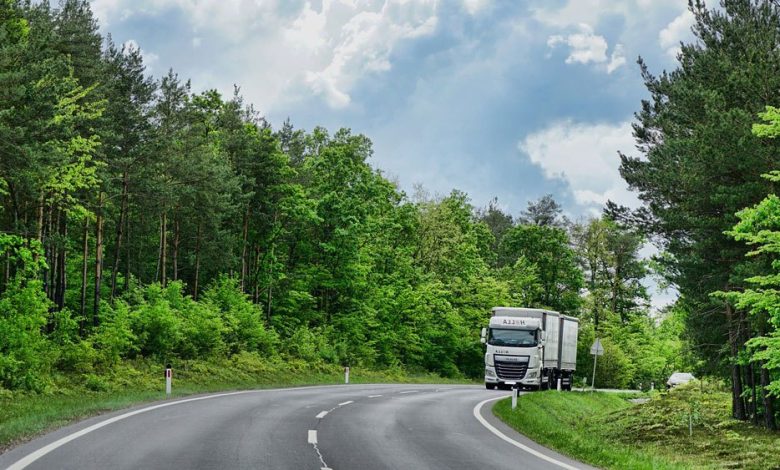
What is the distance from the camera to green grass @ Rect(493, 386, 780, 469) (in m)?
14.7

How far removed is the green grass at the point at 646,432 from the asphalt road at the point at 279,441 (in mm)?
880

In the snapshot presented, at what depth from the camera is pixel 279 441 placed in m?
12.9

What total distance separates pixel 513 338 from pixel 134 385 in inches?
640

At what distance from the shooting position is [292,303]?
53.1 m

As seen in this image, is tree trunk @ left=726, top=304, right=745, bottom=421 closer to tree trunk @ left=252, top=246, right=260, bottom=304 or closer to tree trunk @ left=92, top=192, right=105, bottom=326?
tree trunk @ left=92, top=192, right=105, bottom=326

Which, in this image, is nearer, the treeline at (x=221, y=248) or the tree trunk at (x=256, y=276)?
the treeline at (x=221, y=248)

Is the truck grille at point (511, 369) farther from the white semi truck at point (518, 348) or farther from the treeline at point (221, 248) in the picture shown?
the treeline at point (221, 248)

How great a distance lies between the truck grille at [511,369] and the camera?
3456 centimetres

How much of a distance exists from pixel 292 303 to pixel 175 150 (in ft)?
50.4

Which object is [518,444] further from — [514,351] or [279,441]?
[514,351]

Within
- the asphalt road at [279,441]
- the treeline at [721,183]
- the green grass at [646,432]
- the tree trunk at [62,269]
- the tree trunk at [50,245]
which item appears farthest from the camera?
the tree trunk at [62,269]

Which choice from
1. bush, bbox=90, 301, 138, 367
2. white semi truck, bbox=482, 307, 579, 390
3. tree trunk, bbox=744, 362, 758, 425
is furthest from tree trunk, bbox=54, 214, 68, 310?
tree trunk, bbox=744, 362, 758, 425

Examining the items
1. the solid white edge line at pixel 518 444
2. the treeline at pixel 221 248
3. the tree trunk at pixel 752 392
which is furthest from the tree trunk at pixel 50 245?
the tree trunk at pixel 752 392

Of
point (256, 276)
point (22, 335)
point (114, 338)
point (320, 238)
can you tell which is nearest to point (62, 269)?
point (114, 338)
